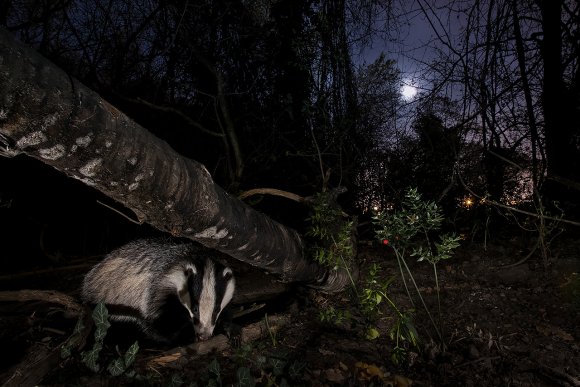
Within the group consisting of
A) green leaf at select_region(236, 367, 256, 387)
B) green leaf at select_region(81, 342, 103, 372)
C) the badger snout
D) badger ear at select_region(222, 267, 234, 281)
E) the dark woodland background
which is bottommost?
green leaf at select_region(81, 342, 103, 372)

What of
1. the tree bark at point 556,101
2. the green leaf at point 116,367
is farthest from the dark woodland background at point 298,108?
the green leaf at point 116,367

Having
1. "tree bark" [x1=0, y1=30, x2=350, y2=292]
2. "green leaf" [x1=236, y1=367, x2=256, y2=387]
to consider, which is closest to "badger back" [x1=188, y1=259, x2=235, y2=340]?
"tree bark" [x1=0, y1=30, x2=350, y2=292]

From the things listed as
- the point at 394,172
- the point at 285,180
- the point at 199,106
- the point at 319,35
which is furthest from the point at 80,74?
the point at 394,172

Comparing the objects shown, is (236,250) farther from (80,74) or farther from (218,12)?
(80,74)

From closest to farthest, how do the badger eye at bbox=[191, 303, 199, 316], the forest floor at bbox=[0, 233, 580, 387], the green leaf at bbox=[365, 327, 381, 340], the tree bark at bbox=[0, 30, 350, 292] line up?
the tree bark at bbox=[0, 30, 350, 292] → the forest floor at bbox=[0, 233, 580, 387] → the green leaf at bbox=[365, 327, 381, 340] → the badger eye at bbox=[191, 303, 199, 316]

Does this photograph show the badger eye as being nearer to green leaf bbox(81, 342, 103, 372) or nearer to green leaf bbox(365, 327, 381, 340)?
green leaf bbox(81, 342, 103, 372)

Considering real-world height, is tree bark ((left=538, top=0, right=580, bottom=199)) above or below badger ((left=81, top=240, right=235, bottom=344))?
above

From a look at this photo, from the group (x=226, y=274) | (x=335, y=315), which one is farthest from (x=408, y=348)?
(x=226, y=274)

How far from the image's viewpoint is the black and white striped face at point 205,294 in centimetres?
269

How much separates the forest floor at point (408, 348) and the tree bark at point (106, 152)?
69 cm

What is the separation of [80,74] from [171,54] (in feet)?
3.97

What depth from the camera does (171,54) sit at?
14.6 feet

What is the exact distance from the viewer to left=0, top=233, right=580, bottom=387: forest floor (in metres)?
1.80

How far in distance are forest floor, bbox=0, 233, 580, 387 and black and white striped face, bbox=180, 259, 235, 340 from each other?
391mm
